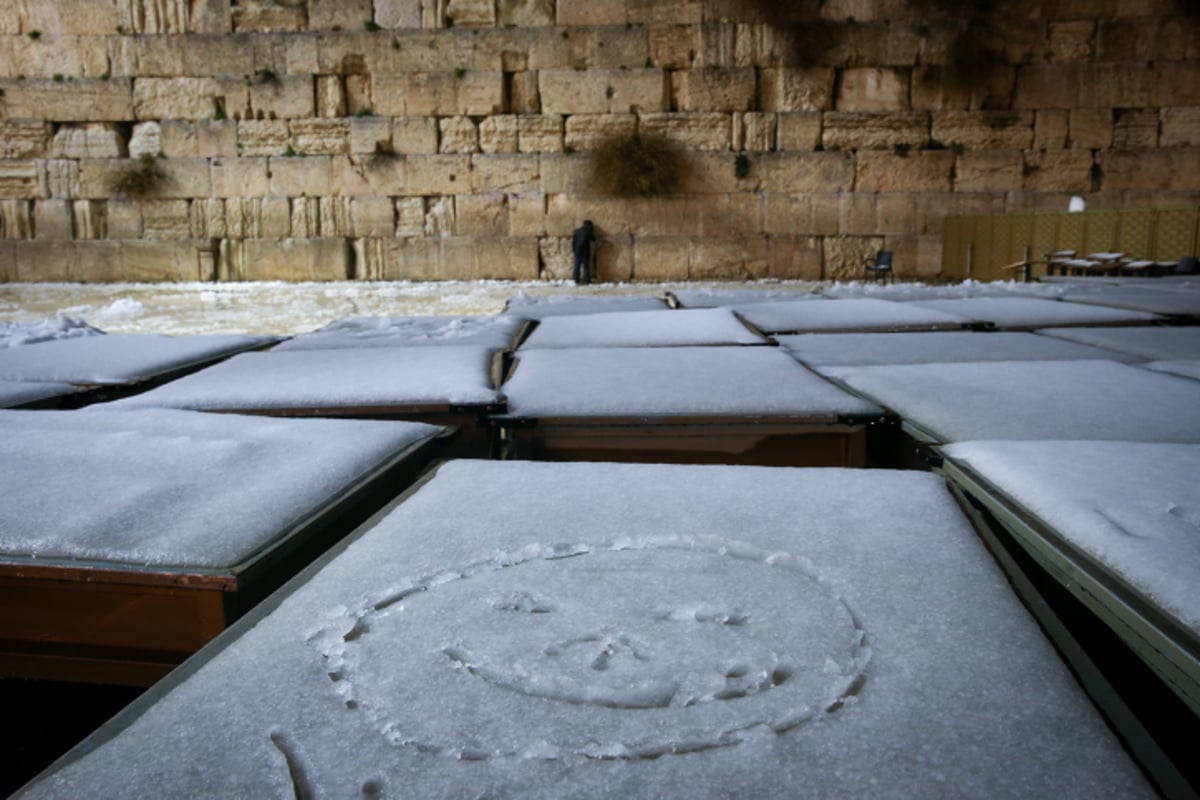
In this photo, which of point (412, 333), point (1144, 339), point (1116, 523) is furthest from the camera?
point (412, 333)

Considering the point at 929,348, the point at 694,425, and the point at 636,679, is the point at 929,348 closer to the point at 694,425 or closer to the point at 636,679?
the point at 694,425

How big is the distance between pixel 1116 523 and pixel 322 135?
1037cm

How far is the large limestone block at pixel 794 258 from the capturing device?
390 inches

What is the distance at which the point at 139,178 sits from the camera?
9781mm

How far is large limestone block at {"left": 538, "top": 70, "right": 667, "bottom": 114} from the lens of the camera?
9.63 meters

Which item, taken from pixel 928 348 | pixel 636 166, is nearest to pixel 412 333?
pixel 928 348

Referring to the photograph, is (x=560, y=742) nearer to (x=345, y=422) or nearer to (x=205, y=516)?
(x=205, y=516)

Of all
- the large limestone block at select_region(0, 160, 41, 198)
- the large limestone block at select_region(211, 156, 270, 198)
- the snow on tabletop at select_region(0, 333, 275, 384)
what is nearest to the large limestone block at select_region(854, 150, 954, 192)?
the large limestone block at select_region(211, 156, 270, 198)

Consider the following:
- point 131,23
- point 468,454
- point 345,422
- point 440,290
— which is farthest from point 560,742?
point 131,23

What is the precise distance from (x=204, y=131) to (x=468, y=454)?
10.1m

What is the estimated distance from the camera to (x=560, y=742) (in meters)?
0.52

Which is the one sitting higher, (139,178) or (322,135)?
(322,135)

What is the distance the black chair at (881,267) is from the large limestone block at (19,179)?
1040cm

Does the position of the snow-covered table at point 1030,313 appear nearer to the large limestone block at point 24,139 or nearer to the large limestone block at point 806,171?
the large limestone block at point 806,171
